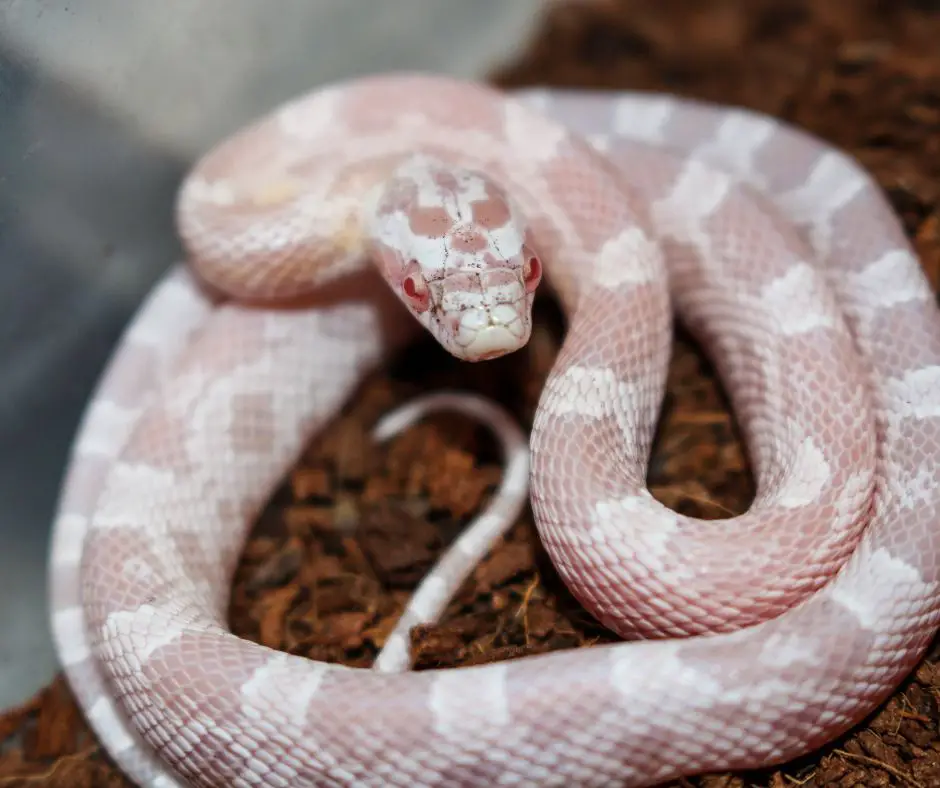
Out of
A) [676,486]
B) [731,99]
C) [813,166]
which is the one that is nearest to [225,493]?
[676,486]

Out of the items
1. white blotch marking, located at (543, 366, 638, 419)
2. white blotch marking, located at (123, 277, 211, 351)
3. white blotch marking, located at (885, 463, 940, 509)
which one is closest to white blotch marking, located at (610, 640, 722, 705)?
white blotch marking, located at (543, 366, 638, 419)

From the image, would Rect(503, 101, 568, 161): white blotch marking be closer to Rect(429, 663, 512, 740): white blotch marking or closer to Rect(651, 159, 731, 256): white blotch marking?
Rect(651, 159, 731, 256): white blotch marking

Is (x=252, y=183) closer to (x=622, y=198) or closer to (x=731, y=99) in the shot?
(x=622, y=198)

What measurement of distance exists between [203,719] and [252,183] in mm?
2462

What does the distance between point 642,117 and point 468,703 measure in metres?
3.35

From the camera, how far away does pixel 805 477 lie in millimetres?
3232

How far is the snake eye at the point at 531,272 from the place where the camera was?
11.3 ft

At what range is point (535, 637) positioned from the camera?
3463mm

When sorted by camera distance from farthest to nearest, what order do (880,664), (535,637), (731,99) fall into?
(731,99) → (535,637) → (880,664)

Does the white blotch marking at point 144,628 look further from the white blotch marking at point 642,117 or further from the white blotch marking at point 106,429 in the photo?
the white blotch marking at point 642,117

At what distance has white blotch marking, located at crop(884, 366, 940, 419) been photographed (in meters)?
3.45

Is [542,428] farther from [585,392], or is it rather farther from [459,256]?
[459,256]

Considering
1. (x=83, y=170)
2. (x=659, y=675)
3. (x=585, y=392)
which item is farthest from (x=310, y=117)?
(x=659, y=675)

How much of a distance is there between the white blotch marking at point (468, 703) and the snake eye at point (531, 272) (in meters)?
1.40
